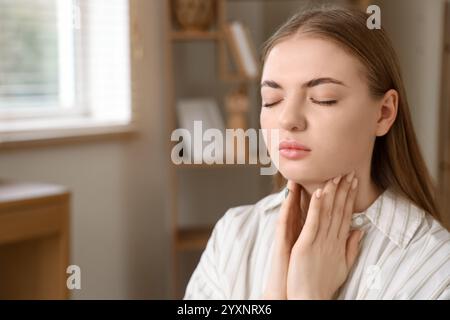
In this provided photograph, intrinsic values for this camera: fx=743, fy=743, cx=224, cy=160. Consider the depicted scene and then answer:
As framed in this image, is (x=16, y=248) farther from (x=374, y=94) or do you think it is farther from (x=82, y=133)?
(x=374, y=94)

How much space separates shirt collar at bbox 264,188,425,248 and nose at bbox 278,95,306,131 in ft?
0.51

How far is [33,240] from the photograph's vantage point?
1.97m

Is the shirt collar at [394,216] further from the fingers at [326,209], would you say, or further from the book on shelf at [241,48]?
the book on shelf at [241,48]

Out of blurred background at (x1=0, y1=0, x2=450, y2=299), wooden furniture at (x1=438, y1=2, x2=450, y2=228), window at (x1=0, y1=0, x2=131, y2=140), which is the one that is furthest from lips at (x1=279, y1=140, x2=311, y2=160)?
wooden furniture at (x1=438, y1=2, x2=450, y2=228)

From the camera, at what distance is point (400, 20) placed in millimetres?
2557

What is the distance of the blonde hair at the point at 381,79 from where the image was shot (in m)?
0.74

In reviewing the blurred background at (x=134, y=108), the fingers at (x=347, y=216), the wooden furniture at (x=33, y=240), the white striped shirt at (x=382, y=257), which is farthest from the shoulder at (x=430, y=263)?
the blurred background at (x=134, y=108)

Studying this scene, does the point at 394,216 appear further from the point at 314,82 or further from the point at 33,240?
the point at 33,240

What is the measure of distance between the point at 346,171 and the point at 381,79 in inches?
3.9

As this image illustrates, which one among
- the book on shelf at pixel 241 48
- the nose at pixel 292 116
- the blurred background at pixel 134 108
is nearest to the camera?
the nose at pixel 292 116

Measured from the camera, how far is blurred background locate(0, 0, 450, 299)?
2.33 m

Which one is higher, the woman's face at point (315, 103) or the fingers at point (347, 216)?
the woman's face at point (315, 103)

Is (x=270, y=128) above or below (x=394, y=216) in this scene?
above

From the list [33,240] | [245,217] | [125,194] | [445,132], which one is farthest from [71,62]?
[245,217]
